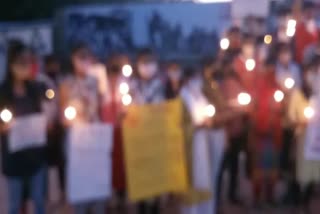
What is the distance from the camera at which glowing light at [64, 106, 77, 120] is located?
8.33 metres

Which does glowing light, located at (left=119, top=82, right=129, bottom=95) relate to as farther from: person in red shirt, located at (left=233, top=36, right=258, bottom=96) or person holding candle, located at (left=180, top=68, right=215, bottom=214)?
person in red shirt, located at (left=233, top=36, right=258, bottom=96)

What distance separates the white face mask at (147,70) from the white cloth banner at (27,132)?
143 cm

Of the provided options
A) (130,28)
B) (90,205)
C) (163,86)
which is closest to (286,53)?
(163,86)

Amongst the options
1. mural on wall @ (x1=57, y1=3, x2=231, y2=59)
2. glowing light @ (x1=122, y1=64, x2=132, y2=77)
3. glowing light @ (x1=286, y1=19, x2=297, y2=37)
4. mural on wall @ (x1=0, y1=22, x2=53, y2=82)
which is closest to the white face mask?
glowing light @ (x1=122, y1=64, x2=132, y2=77)

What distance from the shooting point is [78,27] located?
51.1 ft

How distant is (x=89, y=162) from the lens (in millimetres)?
8375

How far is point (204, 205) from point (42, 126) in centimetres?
198

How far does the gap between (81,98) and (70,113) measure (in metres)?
0.25

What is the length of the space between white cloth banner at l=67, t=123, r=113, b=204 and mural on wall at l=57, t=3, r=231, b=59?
5.42 m

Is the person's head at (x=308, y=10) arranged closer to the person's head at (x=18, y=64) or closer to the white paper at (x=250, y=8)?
the white paper at (x=250, y=8)

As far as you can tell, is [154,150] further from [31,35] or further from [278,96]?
[31,35]

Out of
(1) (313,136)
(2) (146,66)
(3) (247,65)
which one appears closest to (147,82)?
(2) (146,66)

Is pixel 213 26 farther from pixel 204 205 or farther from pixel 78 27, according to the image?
pixel 204 205

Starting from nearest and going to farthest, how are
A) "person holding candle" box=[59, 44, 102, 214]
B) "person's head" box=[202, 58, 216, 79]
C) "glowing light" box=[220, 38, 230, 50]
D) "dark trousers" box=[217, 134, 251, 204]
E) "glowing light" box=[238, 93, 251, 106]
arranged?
"person holding candle" box=[59, 44, 102, 214] → "glowing light" box=[238, 93, 251, 106] → "person's head" box=[202, 58, 216, 79] → "dark trousers" box=[217, 134, 251, 204] → "glowing light" box=[220, 38, 230, 50]
